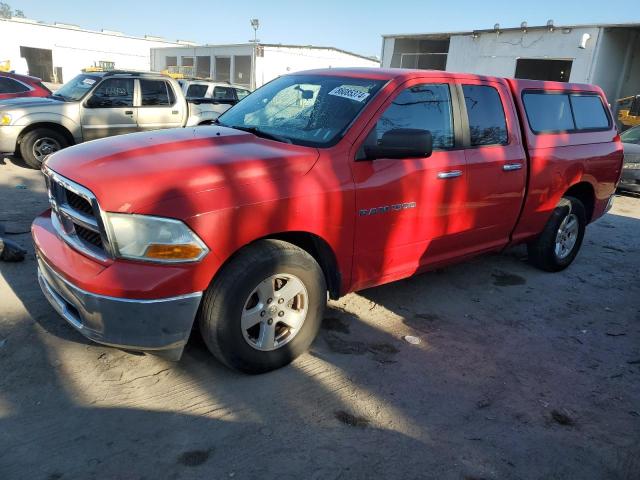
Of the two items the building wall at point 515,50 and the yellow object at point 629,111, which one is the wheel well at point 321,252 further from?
the building wall at point 515,50

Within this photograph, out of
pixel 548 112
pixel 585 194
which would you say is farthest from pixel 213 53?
pixel 548 112

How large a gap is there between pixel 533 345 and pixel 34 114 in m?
8.24

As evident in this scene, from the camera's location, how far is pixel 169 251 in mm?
2545

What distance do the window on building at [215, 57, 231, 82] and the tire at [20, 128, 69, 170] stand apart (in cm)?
3696

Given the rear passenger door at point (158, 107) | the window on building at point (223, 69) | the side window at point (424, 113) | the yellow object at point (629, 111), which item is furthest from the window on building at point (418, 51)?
the side window at point (424, 113)

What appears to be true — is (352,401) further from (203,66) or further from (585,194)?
(203,66)

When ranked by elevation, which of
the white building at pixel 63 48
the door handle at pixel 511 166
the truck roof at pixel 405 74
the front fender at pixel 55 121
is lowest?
the front fender at pixel 55 121

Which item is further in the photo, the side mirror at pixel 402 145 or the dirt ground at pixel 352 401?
the side mirror at pixel 402 145

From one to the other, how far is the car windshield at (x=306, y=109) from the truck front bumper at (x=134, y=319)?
1.37 m

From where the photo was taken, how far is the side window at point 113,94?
8883 mm

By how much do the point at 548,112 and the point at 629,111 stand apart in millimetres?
14660

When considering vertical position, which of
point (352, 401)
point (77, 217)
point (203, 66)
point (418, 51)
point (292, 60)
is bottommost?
point (352, 401)

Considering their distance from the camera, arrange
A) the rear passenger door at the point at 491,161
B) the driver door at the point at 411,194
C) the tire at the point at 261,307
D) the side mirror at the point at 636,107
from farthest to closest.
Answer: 1. the side mirror at the point at 636,107
2. the rear passenger door at the point at 491,161
3. the driver door at the point at 411,194
4. the tire at the point at 261,307

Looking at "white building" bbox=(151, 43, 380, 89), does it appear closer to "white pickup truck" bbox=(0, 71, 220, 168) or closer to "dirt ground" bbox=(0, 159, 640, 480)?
"white pickup truck" bbox=(0, 71, 220, 168)
